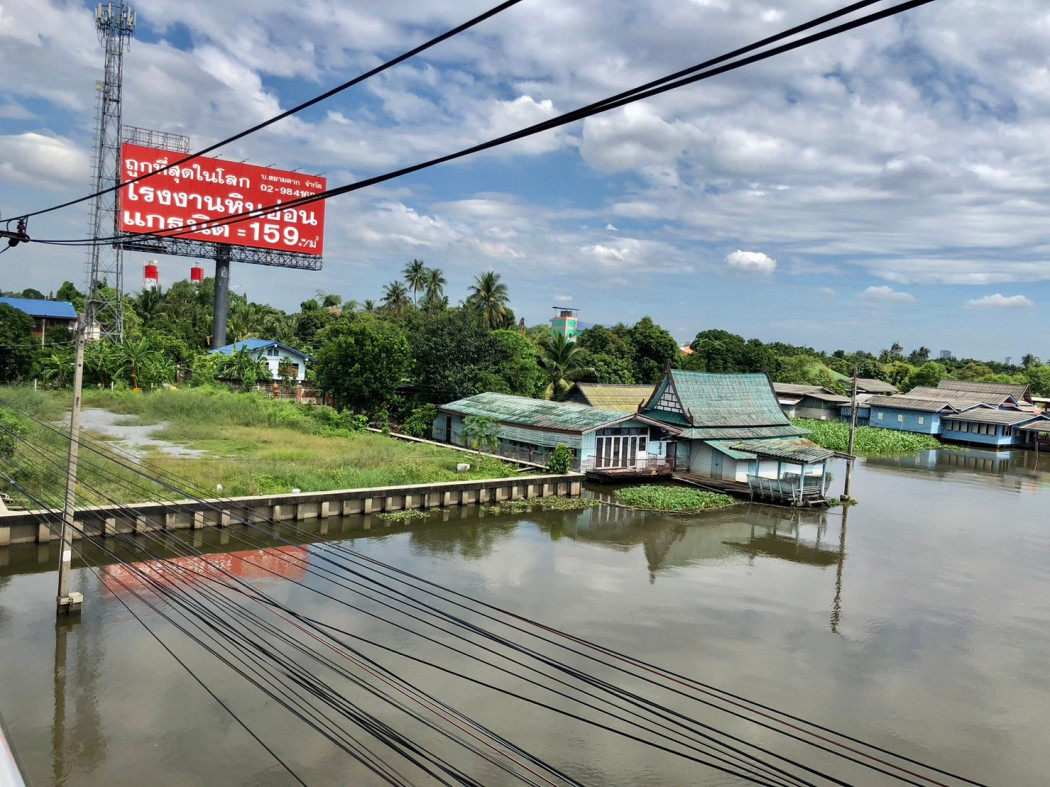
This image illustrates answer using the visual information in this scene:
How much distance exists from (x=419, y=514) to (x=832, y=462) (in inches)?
1163

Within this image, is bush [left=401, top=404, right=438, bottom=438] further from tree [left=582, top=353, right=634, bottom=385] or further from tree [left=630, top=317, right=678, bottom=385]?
tree [left=630, top=317, right=678, bottom=385]

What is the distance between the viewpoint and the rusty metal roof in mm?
32438

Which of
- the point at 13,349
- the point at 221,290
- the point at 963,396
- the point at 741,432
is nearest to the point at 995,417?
the point at 963,396

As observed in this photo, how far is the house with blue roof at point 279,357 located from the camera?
53900mm

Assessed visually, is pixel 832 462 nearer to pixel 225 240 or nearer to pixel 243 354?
pixel 243 354

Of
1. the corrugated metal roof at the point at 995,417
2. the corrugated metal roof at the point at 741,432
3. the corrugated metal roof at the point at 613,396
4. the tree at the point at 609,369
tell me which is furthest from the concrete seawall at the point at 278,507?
the corrugated metal roof at the point at 995,417

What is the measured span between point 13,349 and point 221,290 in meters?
13.0

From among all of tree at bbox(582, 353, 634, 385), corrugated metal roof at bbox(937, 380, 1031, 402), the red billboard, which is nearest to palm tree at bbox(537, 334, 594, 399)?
tree at bbox(582, 353, 634, 385)

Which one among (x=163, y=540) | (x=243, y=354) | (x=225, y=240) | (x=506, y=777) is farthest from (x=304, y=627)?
(x=225, y=240)

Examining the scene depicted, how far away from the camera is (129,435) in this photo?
31.8 metres

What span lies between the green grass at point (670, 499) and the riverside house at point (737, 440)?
5.61ft

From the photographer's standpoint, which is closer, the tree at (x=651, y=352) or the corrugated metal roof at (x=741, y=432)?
the corrugated metal roof at (x=741, y=432)

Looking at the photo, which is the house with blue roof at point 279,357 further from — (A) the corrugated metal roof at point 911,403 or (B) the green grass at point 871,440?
(A) the corrugated metal roof at point 911,403

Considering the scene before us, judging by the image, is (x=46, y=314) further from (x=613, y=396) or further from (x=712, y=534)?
(x=712, y=534)
